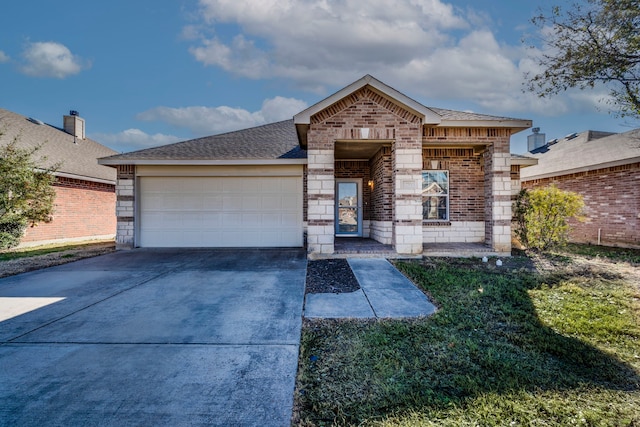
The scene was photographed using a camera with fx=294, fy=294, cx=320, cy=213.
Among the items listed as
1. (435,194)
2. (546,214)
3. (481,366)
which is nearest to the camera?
(481,366)

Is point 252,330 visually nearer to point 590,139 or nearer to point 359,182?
point 359,182

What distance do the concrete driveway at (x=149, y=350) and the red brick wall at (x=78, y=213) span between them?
7.58 meters

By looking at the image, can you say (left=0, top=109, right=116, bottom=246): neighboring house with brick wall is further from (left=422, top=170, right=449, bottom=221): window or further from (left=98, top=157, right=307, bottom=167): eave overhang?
(left=422, top=170, right=449, bottom=221): window

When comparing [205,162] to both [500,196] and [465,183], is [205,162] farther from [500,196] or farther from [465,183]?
[500,196]

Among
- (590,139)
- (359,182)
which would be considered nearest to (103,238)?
(359,182)

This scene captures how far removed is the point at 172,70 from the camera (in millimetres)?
16734

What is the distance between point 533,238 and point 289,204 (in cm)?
771

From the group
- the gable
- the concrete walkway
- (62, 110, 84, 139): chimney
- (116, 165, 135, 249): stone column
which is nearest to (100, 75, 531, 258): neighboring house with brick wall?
(116, 165, 135, 249): stone column

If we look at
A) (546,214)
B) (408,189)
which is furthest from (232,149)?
(546,214)

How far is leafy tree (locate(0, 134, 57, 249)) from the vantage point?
8484mm

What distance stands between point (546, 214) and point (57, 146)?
66.3ft

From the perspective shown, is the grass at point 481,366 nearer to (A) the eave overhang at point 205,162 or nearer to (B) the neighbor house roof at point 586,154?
(A) the eave overhang at point 205,162

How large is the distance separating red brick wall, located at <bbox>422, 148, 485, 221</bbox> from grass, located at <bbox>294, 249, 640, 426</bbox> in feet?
19.1

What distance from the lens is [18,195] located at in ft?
29.0
